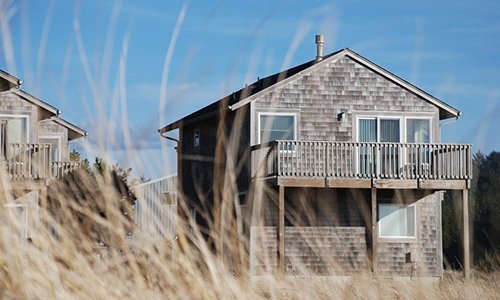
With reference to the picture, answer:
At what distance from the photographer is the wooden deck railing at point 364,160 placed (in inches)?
943

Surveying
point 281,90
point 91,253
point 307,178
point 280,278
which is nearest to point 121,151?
point 91,253

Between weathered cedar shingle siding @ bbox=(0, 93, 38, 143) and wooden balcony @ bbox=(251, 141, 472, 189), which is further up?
weathered cedar shingle siding @ bbox=(0, 93, 38, 143)

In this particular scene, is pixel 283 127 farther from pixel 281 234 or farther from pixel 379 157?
pixel 281 234

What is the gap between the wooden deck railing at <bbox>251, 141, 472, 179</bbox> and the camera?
23953 millimetres

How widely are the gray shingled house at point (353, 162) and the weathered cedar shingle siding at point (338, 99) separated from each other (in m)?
0.03

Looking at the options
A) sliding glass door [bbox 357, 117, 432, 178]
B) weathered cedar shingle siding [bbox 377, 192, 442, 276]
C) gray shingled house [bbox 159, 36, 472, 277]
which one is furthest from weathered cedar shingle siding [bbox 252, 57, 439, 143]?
weathered cedar shingle siding [bbox 377, 192, 442, 276]

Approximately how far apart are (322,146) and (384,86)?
3.47 meters

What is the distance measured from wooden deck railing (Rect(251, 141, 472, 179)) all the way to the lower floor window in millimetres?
1936

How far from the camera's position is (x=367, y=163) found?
24.4 metres

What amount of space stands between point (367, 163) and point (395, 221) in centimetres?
259

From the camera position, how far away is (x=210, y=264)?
2.79 meters

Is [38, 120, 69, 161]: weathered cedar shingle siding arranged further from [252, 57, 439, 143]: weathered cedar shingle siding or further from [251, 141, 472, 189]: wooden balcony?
[251, 141, 472, 189]: wooden balcony

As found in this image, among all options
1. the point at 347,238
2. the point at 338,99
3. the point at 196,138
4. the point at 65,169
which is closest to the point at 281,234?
the point at 347,238

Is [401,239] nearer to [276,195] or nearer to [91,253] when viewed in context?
[276,195]
